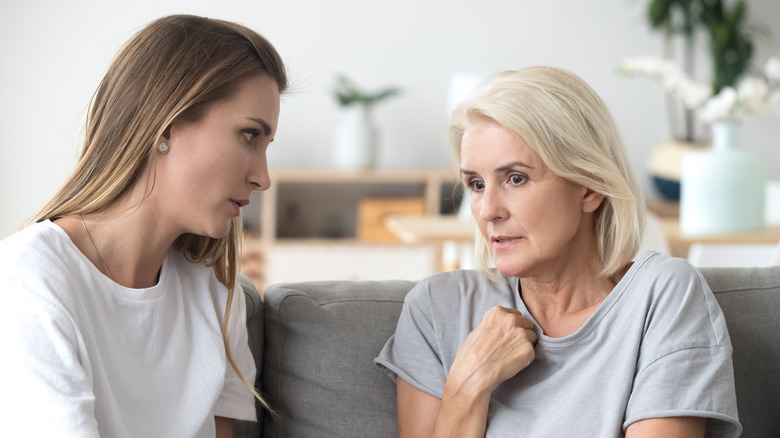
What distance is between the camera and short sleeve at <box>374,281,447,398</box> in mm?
1479

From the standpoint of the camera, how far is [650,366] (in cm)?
130

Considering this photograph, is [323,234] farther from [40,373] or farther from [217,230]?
[40,373]

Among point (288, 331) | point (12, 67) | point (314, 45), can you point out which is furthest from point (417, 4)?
point (288, 331)

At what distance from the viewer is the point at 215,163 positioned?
1253 millimetres

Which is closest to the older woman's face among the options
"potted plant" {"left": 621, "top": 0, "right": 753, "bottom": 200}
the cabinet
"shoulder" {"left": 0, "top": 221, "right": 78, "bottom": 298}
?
"shoulder" {"left": 0, "top": 221, "right": 78, "bottom": 298}

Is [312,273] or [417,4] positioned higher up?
[417,4]

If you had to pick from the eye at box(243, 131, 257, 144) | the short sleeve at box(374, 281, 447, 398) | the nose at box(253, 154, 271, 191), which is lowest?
the short sleeve at box(374, 281, 447, 398)

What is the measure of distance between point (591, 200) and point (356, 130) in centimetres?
341

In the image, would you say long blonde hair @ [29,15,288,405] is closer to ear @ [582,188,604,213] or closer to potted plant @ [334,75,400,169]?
ear @ [582,188,604,213]

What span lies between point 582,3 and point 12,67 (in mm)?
3415

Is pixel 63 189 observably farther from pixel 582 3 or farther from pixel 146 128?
pixel 582 3

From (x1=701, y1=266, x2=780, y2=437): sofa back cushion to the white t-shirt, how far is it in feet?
2.98

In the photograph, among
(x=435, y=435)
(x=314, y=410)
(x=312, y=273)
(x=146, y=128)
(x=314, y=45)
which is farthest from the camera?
(x=314, y=45)

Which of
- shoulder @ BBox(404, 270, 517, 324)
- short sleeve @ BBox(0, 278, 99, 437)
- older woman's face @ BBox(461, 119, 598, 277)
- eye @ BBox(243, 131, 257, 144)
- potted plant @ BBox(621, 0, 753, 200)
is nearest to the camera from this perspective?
short sleeve @ BBox(0, 278, 99, 437)
